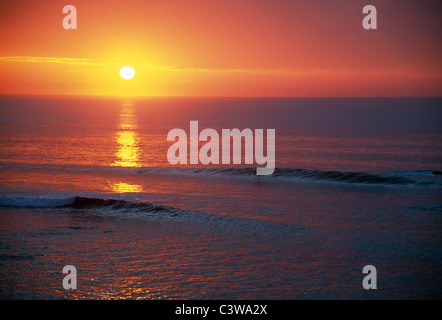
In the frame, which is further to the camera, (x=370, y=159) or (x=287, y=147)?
(x=287, y=147)

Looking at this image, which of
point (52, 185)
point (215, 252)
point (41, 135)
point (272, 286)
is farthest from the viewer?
point (41, 135)

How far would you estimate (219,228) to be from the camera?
2056 cm

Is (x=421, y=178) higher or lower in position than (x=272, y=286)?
higher

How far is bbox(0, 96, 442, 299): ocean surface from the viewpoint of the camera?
14.0 metres

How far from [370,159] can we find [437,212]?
67.5ft

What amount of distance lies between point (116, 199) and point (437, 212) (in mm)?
18228

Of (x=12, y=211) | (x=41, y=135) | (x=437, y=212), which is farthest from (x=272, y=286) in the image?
(x=41, y=135)

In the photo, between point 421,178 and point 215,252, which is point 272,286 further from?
point 421,178

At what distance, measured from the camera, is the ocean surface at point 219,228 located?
46.0 feet

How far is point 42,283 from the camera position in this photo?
549 inches

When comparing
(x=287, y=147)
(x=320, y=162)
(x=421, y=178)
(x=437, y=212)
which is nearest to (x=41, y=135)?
(x=287, y=147)
